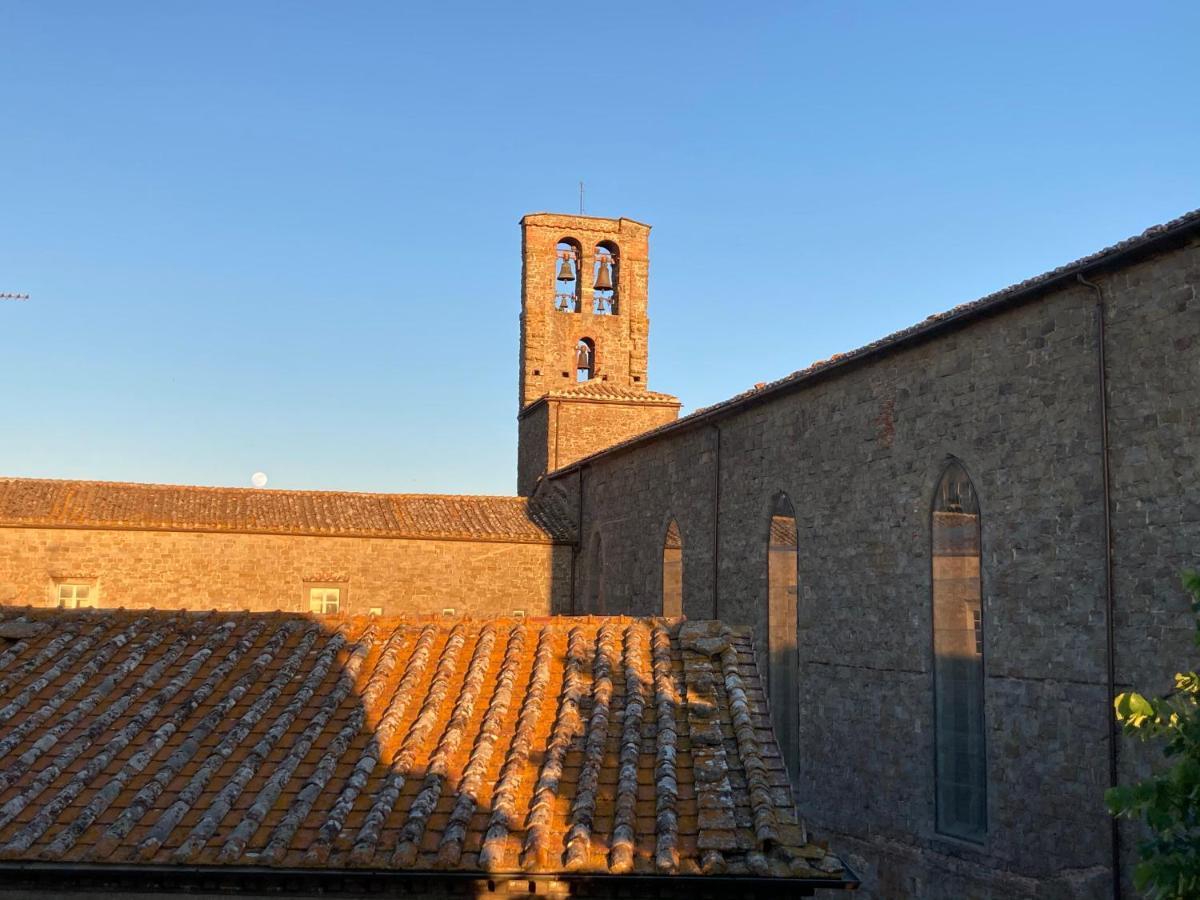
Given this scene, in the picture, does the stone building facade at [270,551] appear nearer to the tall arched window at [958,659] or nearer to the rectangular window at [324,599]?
the rectangular window at [324,599]

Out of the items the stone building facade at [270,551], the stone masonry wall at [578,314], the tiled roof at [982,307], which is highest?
the stone masonry wall at [578,314]

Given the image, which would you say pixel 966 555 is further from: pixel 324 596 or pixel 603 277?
pixel 603 277

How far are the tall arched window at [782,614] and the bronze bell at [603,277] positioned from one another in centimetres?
1842

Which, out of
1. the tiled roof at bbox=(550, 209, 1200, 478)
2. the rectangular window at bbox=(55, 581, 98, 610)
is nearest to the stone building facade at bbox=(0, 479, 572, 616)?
the rectangular window at bbox=(55, 581, 98, 610)

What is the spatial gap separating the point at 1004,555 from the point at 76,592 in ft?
68.1

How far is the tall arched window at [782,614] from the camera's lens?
55.7 feet

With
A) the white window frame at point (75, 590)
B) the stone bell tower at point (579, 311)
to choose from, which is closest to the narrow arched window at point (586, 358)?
the stone bell tower at point (579, 311)

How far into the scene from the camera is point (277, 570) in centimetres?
2716

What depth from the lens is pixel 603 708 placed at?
28.3ft

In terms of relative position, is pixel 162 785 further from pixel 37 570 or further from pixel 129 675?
pixel 37 570

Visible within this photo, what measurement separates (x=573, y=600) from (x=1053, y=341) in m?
18.5

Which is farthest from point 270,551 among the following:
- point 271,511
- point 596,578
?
point 596,578

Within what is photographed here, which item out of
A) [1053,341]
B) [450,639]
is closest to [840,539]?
[1053,341]

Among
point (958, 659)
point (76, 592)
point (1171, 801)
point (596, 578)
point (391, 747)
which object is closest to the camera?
point (1171, 801)
